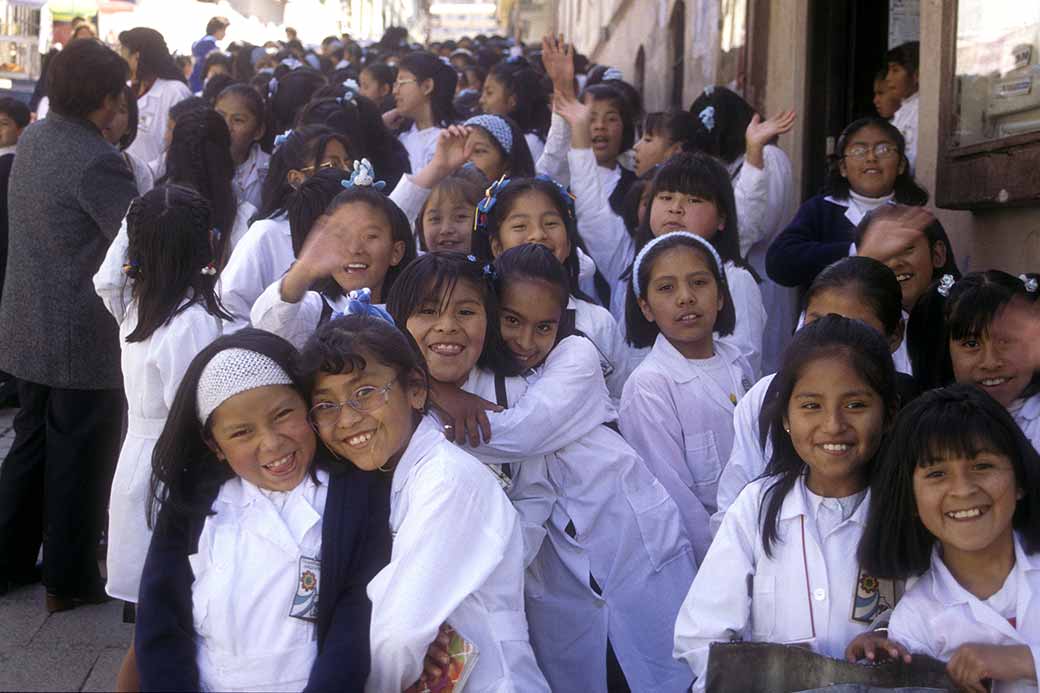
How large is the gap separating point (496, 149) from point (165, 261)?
2.00 meters

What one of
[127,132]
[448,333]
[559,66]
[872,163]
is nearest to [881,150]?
[872,163]

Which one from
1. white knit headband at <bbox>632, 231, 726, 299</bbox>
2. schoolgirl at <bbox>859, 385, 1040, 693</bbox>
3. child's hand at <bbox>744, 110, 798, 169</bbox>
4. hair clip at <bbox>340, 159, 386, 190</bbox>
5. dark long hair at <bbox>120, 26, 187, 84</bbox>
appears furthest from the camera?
dark long hair at <bbox>120, 26, 187, 84</bbox>

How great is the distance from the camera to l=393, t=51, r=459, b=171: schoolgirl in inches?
275

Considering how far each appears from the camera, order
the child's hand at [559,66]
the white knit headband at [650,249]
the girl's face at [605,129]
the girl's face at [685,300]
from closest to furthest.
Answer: the girl's face at [685,300] → the white knit headband at [650,249] → the child's hand at [559,66] → the girl's face at [605,129]

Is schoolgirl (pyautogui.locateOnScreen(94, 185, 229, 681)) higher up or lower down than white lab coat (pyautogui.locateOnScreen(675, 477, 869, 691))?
higher up

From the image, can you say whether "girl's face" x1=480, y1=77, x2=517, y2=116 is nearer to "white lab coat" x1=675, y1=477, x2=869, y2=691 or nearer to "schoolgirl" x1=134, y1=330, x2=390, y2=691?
"schoolgirl" x1=134, y1=330, x2=390, y2=691

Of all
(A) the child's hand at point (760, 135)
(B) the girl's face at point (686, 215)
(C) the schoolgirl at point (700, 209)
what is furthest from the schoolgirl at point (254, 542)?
(A) the child's hand at point (760, 135)

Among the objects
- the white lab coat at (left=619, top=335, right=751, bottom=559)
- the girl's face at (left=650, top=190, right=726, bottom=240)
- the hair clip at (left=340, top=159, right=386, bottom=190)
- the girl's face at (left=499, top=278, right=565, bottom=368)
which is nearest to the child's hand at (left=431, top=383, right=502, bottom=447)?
the girl's face at (left=499, top=278, right=565, bottom=368)

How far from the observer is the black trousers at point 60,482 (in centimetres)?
429

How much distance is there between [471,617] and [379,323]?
0.68m

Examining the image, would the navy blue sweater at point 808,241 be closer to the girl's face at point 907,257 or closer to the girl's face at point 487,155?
the girl's face at point 907,257

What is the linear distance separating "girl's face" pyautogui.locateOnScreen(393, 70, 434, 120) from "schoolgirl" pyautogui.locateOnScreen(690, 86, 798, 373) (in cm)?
172

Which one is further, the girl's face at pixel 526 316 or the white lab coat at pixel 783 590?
the girl's face at pixel 526 316

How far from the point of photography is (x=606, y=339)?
4.09m
